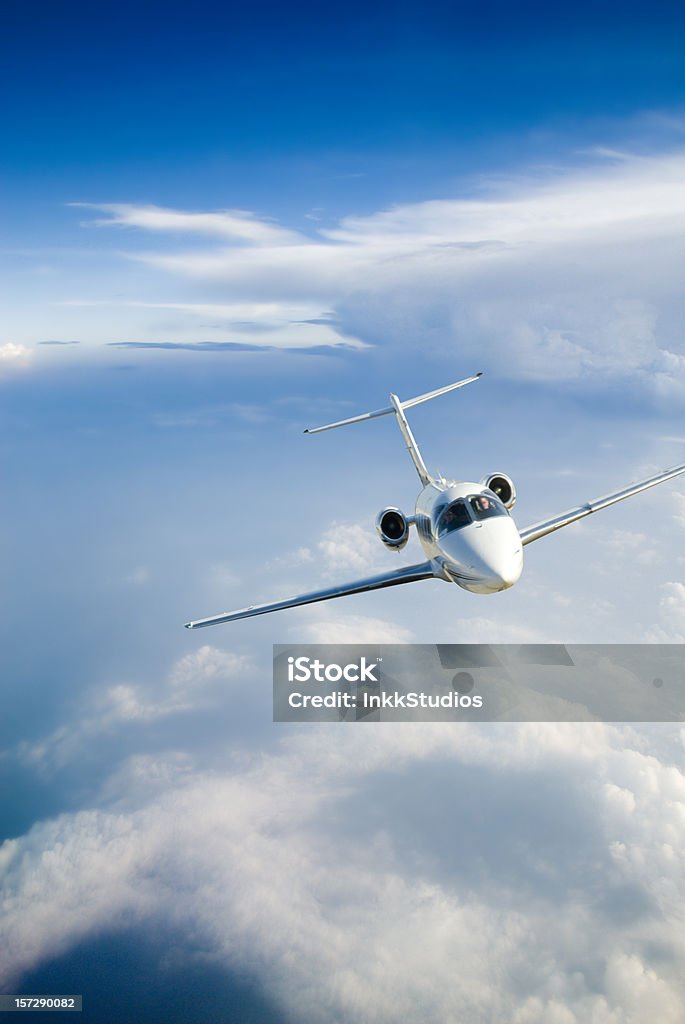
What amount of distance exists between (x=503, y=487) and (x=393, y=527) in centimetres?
441

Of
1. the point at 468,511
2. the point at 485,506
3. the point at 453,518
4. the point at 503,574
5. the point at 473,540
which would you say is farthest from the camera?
the point at 453,518

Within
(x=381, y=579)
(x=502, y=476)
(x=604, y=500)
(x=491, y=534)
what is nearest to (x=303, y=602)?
(x=381, y=579)

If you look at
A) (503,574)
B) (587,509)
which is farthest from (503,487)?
(503,574)

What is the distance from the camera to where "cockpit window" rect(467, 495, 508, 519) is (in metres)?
22.6

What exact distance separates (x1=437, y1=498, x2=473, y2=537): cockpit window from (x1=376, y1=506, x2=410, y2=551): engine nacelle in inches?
121

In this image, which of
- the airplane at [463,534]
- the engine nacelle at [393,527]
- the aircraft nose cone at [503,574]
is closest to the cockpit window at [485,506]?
the airplane at [463,534]

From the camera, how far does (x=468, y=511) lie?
74.4ft

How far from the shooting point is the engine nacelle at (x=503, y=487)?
2573 cm

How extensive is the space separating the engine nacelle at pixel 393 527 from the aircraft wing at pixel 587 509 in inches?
171

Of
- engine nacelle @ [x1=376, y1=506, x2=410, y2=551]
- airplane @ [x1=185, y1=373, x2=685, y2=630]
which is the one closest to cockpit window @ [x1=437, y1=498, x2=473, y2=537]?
airplane @ [x1=185, y1=373, x2=685, y2=630]

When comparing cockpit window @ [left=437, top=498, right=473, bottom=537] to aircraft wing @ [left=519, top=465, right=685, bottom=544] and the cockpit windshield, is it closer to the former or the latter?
the cockpit windshield

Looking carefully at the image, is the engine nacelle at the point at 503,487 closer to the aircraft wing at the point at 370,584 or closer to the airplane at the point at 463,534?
the airplane at the point at 463,534

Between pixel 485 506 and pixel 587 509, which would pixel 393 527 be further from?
pixel 587 509

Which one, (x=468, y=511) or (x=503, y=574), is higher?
(x=468, y=511)
